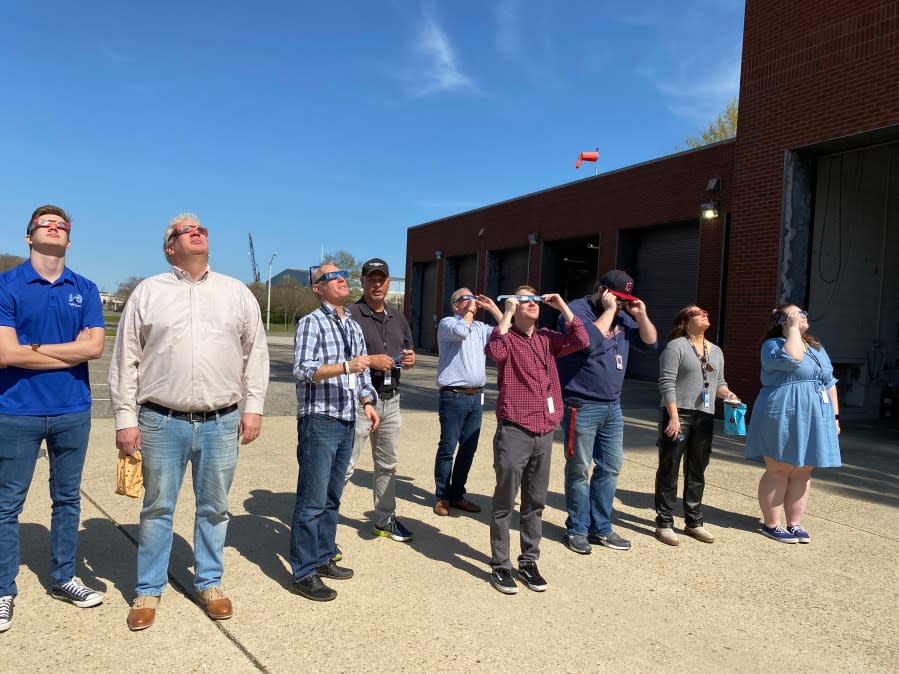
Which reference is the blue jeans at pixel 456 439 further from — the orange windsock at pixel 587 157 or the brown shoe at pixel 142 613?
the orange windsock at pixel 587 157

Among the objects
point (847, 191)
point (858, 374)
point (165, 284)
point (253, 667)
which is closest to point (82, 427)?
point (165, 284)

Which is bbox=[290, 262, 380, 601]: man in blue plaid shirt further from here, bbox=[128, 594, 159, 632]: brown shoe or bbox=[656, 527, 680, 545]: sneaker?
bbox=[656, 527, 680, 545]: sneaker

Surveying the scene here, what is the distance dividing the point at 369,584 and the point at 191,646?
3.68ft

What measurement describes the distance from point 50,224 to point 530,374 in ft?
9.16

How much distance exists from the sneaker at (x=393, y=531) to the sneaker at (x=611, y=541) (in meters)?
1.35

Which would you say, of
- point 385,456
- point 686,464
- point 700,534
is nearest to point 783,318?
point 686,464

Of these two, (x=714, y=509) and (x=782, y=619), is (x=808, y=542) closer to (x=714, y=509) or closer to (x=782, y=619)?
(x=714, y=509)

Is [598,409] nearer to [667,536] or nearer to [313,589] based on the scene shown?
[667,536]

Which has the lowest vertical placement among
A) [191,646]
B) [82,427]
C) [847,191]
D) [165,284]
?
[191,646]

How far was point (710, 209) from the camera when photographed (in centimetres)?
1492

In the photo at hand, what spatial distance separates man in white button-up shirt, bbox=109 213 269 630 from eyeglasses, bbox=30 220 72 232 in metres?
0.60

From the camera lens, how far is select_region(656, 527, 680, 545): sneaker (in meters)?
4.95

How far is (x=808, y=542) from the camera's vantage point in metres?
5.11

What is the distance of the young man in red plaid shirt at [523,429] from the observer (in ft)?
13.2
